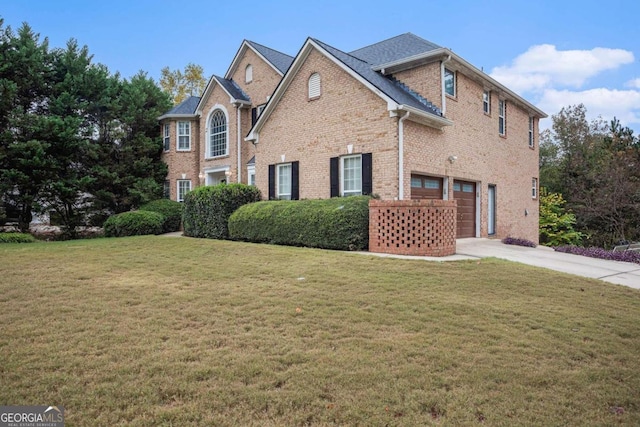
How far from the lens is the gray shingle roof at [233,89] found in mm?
20531

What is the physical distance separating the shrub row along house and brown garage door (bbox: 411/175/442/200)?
3cm

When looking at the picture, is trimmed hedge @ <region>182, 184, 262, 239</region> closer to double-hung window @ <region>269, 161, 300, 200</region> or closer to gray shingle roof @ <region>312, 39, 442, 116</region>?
double-hung window @ <region>269, 161, 300, 200</region>

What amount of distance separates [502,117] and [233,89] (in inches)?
519

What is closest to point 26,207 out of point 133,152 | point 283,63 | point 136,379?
point 133,152

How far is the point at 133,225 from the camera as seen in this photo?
17.2 metres

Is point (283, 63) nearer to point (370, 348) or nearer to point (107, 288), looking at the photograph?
point (107, 288)

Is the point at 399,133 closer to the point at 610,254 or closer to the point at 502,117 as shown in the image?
the point at 610,254

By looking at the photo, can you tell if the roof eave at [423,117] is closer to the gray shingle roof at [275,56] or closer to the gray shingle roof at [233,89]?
the gray shingle roof at [275,56]

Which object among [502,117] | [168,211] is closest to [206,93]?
[168,211]

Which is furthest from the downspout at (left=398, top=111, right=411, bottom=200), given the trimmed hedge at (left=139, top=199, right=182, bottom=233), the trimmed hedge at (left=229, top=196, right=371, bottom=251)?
the trimmed hedge at (left=139, top=199, right=182, bottom=233)

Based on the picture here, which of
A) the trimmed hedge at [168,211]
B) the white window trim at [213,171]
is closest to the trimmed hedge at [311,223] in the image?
the trimmed hedge at [168,211]

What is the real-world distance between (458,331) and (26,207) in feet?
69.6

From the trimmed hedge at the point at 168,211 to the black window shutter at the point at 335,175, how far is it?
31.6 feet

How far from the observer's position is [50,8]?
14.1 m
